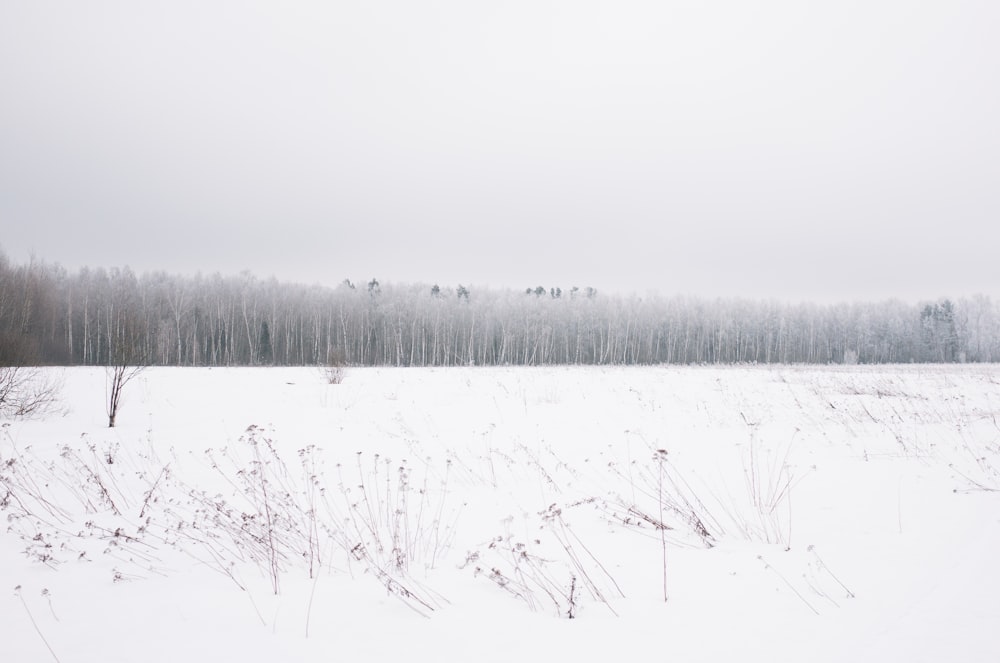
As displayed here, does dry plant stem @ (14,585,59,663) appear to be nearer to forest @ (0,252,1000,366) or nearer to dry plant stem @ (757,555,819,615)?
dry plant stem @ (757,555,819,615)

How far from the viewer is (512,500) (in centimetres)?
604

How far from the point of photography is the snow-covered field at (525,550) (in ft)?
9.37

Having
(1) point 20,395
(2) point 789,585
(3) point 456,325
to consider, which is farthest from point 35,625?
(3) point 456,325

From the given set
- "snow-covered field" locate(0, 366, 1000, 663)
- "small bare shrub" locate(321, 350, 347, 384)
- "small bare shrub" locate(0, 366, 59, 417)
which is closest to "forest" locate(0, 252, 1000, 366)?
"small bare shrub" locate(321, 350, 347, 384)

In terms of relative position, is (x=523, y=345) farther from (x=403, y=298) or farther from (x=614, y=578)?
(x=614, y=578)

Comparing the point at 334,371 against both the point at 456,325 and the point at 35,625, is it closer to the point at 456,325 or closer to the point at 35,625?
the point at 35,625

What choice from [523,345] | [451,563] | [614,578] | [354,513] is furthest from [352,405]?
[523,345]

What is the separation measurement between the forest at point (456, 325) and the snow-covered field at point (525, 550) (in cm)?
3837

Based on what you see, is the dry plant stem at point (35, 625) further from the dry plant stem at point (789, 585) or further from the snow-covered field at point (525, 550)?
the dry plant stem at point (789, 585)

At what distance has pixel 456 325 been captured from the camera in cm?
5928

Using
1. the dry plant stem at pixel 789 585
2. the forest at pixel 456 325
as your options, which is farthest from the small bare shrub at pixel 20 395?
the forest at pixel 456 325

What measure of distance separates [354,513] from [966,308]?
9399cm

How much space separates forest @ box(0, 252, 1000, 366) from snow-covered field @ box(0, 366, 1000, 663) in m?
38.4

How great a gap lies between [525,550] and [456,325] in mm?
55304
